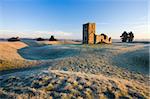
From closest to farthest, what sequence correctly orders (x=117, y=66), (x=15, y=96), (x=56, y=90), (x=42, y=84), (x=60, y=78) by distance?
(x=15, y=96) < (x=56, y=90) < (x=42, y=84) < (x=60, y=78) < (x=117, y=66)

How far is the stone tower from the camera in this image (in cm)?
4253

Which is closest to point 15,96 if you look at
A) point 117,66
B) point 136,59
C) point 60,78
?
point 60,78

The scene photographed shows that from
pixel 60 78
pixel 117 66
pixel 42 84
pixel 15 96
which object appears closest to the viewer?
pixel 15 96

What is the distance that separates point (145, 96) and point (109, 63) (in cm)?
821

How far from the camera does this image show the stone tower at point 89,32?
140ft

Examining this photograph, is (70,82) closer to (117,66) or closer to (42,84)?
(42,84)

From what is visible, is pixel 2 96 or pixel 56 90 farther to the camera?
pixel 56 90

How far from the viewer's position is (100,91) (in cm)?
782

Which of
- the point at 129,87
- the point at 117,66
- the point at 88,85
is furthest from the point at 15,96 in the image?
the point at 117,66

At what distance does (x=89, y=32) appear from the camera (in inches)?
1678

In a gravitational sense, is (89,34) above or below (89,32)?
below

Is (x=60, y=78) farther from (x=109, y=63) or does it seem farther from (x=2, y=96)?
(x=109, y=63)

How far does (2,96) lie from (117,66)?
10682mm

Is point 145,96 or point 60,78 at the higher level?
point 60,78
